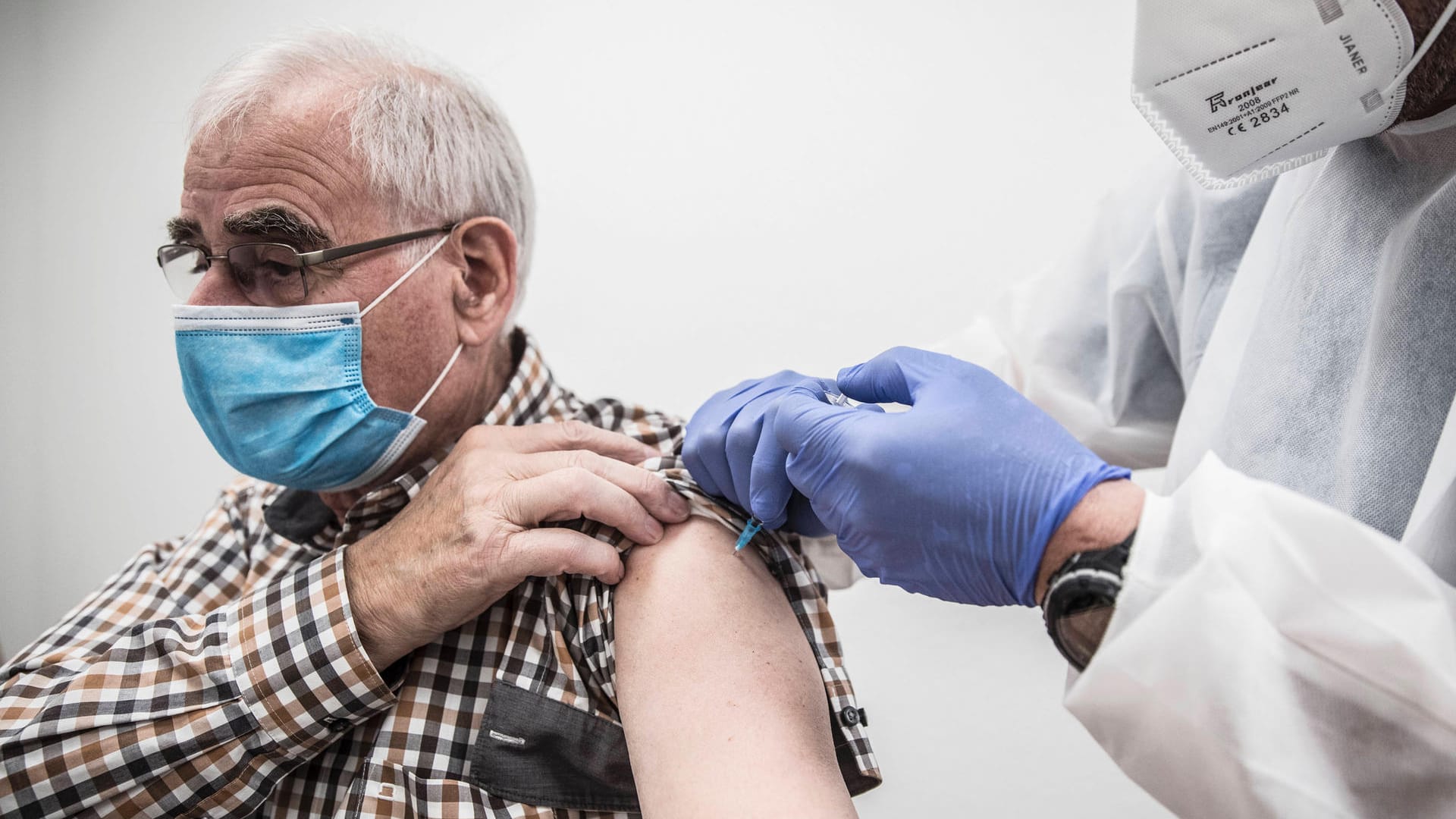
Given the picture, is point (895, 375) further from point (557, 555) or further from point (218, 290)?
point (218, 290)

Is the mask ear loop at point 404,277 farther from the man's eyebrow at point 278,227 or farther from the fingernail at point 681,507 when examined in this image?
the fingernail at point 681,507

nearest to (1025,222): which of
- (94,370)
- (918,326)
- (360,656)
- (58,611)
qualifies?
(918,326)

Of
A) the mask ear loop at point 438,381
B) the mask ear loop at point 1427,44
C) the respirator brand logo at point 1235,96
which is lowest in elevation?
the mask ear loop at point 438,381

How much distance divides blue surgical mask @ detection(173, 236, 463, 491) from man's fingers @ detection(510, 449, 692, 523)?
0.83 ft

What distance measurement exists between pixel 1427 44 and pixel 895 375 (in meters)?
0.62

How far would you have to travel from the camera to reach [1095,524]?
791 millimetres

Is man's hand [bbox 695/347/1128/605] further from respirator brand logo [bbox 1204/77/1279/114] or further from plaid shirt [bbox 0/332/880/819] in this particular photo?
respirator brand logo [bbox 1204/77/1279/114]

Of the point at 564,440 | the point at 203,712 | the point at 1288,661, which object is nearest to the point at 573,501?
the point at 564,440

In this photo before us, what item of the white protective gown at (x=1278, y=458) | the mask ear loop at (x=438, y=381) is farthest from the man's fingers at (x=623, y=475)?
the white protective gown at (x=1278, y=458)

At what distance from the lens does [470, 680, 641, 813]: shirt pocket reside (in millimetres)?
974

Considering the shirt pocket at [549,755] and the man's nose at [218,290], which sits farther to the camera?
the man's nose at [218,290]

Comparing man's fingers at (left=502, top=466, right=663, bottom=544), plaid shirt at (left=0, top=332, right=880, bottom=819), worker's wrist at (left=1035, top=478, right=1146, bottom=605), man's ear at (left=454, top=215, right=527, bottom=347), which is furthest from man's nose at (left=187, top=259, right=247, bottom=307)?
worker's wrist at (left=1035, top=478, right=1146, bottom=605)

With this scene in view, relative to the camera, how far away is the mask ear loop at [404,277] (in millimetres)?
1144

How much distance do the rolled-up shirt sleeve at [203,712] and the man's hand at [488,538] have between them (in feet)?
0.14
